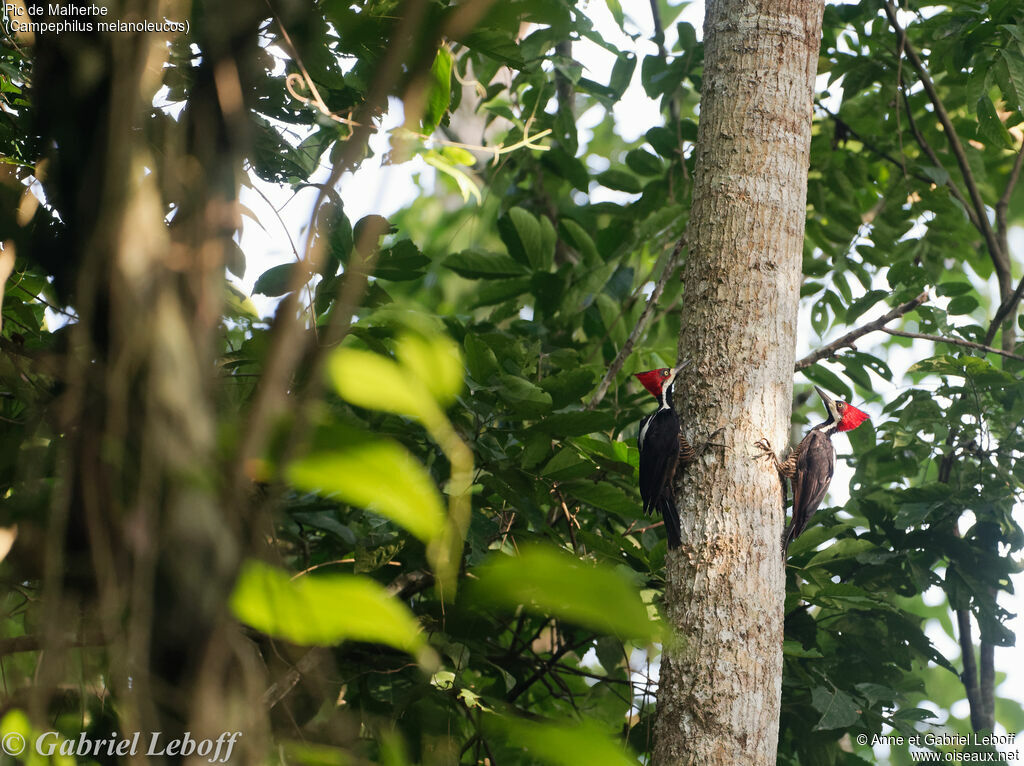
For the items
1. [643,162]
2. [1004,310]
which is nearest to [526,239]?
[643,162]

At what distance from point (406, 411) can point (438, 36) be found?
247mm

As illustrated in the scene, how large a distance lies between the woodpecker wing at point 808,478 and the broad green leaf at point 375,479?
74.1 inches

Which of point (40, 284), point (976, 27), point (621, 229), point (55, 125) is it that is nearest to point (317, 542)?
point (40, 284)

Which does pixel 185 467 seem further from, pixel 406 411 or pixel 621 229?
pixel 621 229

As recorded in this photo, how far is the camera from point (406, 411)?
0.52 metres

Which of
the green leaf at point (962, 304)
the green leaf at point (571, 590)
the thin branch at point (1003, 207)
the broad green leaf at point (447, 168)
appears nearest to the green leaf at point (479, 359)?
the broad green leaf at point (447, 168)

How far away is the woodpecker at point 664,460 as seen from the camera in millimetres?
1971

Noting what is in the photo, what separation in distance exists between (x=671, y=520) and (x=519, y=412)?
1.53 ft

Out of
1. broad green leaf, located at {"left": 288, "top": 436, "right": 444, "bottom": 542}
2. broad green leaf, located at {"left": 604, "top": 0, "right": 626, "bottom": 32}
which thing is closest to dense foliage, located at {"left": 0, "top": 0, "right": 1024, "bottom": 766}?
broad green leaf, located at {"left": 288, "top": 436, "right": 444, "bottom": 542}

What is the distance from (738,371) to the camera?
1.98 m

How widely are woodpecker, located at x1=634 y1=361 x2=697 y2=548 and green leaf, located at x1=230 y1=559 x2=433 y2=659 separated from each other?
5.10 ft

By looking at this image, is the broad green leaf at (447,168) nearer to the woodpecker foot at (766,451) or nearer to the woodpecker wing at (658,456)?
the woodpecker wing at (658,456)

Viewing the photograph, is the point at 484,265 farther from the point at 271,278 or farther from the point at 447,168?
the point at 271,278

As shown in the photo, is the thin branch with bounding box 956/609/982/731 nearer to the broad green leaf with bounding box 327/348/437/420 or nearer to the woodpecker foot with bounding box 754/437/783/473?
the woodpecker foot with bounding box 754/437/783/473
